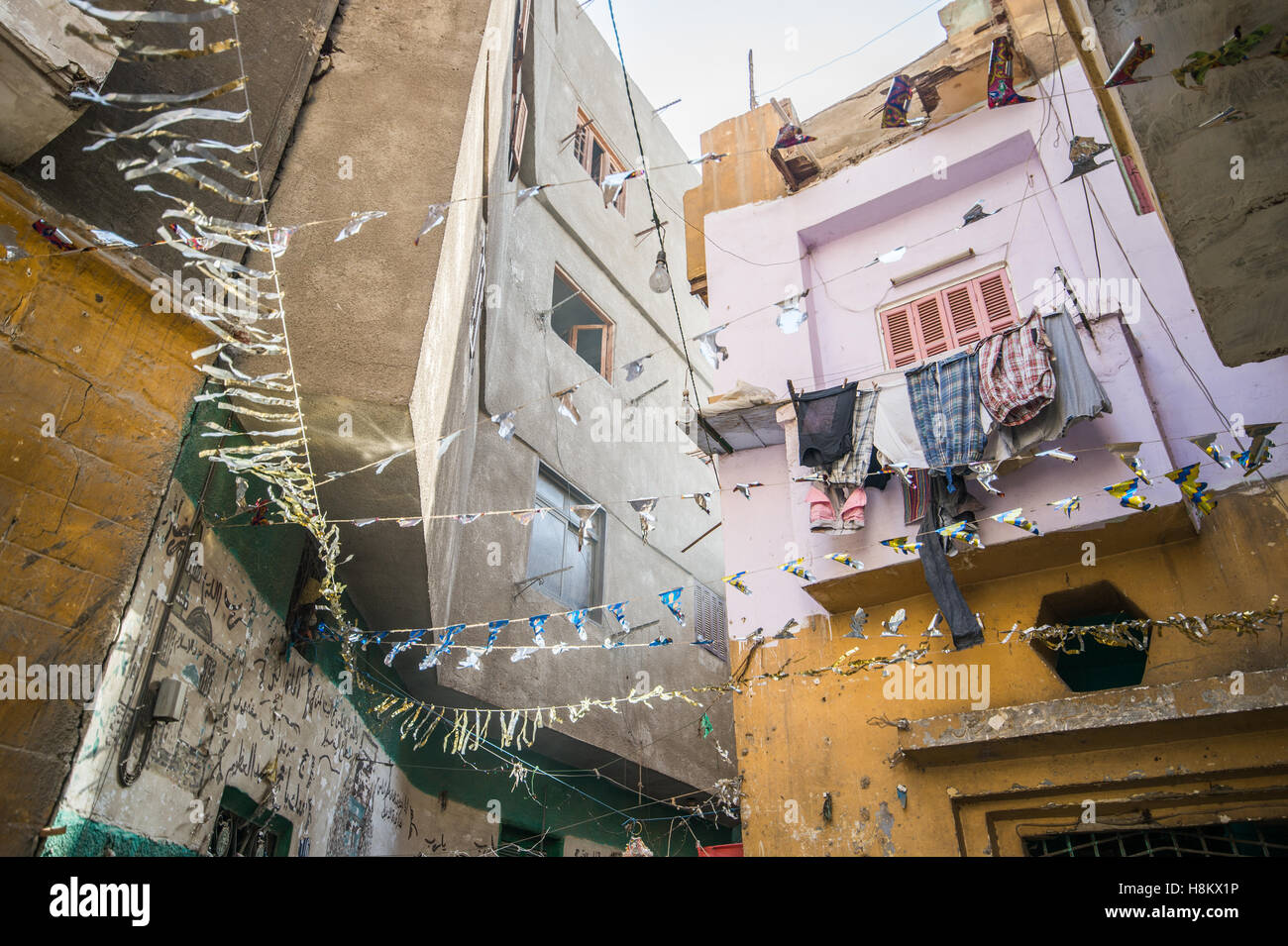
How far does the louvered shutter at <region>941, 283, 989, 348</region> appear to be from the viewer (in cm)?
854

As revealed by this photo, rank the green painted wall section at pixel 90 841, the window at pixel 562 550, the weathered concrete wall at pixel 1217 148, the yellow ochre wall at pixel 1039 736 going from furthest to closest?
the window at pixel 562 550 → the yellow ochre wall at pixel 1039 736 → the green painted wall section at pixel 90 841 → the weathered concrete wall at pixel 1217 148

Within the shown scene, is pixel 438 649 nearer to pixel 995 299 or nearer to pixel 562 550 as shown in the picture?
pixel 562 550

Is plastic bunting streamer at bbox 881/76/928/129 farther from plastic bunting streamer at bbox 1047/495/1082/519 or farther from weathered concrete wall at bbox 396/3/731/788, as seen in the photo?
plastic bunting streamer at bbox 1047/495/1082/519

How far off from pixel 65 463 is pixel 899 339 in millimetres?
7824

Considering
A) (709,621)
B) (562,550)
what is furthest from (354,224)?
(709,621)

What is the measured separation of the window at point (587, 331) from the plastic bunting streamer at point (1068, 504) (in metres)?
7.14

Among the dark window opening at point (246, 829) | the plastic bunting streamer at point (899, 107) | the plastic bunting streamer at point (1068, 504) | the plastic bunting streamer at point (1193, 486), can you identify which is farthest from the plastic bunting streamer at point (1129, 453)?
the dark window opening at point (246, 829)

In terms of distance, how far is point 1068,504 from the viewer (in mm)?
6336

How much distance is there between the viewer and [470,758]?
29.5ft

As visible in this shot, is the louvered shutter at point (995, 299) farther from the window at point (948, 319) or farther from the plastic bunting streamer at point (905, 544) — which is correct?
the plastic bunting streamer at point (905, 544)

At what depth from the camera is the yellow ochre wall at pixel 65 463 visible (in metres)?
3.77

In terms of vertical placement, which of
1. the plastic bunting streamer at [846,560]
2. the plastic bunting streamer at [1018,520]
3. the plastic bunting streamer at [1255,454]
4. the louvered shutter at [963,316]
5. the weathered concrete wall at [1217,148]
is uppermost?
the louvered shutter at [963,316]
